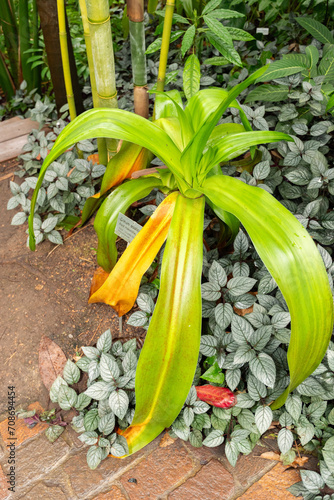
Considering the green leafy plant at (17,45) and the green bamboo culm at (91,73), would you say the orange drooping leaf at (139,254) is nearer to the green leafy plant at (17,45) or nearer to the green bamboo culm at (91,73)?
the green bamboo culm at (91,73)

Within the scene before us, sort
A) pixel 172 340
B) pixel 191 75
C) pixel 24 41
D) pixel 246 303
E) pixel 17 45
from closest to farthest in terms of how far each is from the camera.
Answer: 1. pixel 172 340
2. pixel 246 303
3. pixel 191 75
4. pixel 24 41
5. pixel 17 45

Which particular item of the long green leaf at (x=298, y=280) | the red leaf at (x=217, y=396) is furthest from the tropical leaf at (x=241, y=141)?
the red leaf at (x=217, y=396)

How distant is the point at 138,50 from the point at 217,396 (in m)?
1.25

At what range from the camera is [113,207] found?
4.28ft

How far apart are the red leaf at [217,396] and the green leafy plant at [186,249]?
0.44ft

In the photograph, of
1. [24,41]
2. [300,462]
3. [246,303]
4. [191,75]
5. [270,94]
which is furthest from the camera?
[24,41]

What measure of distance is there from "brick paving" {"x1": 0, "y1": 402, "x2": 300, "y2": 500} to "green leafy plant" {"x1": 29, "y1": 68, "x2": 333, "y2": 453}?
9 cm

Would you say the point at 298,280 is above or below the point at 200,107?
below

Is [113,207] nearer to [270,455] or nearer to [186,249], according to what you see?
[186,249]

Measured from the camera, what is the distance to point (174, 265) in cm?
108

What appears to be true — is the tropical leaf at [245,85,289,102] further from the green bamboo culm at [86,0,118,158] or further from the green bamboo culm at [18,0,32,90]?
the green bamboo culm at [18,0,32,90]

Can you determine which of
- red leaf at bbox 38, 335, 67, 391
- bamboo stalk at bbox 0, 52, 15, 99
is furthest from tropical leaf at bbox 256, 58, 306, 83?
bamboo stalk at bbox 0, 52, 15, 99

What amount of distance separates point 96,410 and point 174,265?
537 mm

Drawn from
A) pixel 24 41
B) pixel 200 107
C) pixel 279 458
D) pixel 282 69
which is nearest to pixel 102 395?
pixel 279 458
